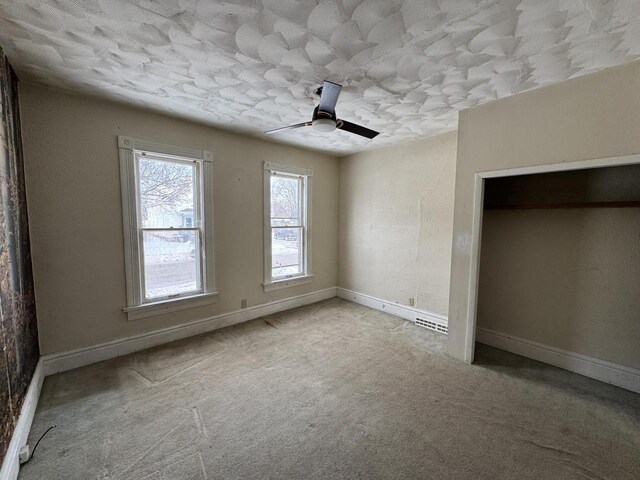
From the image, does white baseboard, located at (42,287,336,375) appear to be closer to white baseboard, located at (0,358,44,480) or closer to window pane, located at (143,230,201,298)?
white baseboard, located at (0,358,44,480)

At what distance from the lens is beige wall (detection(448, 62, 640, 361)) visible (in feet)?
6.46

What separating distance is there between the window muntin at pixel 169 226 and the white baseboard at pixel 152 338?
41cm

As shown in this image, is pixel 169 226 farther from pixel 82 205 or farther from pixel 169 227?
pixel 82 205

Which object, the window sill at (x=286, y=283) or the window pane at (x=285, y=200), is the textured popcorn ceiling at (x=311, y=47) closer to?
the window pane at (x=285, y=200)

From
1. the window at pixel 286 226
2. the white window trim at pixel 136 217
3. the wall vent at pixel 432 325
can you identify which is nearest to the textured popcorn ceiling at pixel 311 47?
the white window trim at pixel 136 217

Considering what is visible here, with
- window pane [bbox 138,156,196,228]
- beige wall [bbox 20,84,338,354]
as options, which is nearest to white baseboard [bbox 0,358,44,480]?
beige wall [bbox 20,84,338,354]

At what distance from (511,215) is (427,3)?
248cm

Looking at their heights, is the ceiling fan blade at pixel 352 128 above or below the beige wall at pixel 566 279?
above

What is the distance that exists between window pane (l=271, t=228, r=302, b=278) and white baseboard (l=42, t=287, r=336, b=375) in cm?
46

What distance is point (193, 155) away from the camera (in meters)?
3.24

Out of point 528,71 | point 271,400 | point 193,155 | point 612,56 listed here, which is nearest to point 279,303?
point 271,400

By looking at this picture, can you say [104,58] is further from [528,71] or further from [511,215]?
[511,215]

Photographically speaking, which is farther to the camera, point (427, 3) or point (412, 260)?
point (412, 260)

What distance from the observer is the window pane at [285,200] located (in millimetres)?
4148
